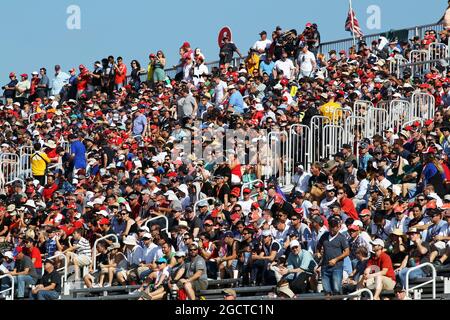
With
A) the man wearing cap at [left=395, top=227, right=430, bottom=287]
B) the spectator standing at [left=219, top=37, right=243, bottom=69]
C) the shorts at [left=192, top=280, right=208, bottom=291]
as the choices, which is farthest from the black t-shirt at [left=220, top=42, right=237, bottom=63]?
the man wearing cap at [left=395, top=227, right=430, bottom=287]

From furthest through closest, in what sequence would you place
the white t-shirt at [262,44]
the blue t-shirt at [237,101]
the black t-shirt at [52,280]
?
the white t-shirt at [262,44] → the blue t-shirt at [237,101] → the black t-shirt at [52,280]

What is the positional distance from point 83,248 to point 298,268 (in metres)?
5.62

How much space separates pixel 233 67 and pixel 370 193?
14.2 meters

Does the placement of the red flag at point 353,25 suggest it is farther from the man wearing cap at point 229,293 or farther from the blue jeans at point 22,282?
the man wearing cap at point 229,293

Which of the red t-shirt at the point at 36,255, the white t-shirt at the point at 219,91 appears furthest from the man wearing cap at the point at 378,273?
the white t-shirt at the point at 219,91

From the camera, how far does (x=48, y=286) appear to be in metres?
24.4

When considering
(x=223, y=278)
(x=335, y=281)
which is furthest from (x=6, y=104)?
(x=335, y=281)

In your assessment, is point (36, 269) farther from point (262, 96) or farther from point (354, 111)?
point (262, 96)

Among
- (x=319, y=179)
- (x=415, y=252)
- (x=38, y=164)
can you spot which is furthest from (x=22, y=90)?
(x=415, y=252)

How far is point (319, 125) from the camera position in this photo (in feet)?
93.8

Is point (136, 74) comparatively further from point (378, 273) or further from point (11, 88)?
point (378, 273)

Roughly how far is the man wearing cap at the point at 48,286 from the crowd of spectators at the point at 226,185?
0.03 meters

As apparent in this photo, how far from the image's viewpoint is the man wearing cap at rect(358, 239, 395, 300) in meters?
20.1

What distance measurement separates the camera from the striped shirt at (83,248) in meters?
26.0
